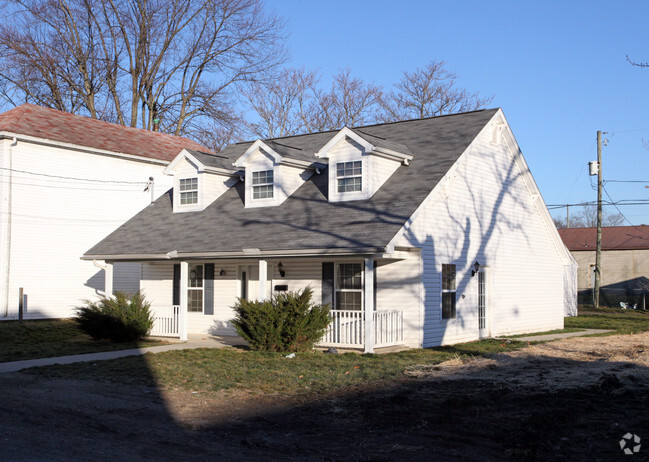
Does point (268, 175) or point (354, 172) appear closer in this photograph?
point (354, 172)

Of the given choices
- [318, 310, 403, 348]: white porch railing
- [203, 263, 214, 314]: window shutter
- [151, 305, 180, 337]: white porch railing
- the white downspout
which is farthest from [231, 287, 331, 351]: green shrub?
the white downspout

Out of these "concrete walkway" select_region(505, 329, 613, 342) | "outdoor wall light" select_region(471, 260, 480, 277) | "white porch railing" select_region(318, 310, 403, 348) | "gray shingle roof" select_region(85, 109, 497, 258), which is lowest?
"concrete walkway" select_region(505, 329, 613, 342)

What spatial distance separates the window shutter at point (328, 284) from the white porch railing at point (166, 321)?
455 centimetres

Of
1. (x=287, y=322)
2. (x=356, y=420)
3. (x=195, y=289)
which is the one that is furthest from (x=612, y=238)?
(x=356, y=420)

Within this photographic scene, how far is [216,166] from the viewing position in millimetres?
22641

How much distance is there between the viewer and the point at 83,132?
91.7 ft

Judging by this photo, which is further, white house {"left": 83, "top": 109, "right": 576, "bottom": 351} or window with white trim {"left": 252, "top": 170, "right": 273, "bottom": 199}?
window with white trim {"left": 252, "top": 170, "right": 273, "bottom": 199}

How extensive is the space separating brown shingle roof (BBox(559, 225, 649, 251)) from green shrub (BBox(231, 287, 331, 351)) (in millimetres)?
35060

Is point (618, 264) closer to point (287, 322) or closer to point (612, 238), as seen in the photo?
point (612, 238)

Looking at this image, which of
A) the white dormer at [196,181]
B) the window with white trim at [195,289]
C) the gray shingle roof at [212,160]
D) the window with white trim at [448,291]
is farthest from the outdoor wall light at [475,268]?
the gray shingle roof at [212,160]

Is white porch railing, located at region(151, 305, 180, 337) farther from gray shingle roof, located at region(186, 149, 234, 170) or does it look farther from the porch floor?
gray shingle roof, located at region(186, 149, 234, 170)

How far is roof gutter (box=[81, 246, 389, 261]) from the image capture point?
1572cm

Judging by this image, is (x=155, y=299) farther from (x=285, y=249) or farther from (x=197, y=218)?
(x=285, y=249)

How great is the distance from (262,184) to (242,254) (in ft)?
12.1
